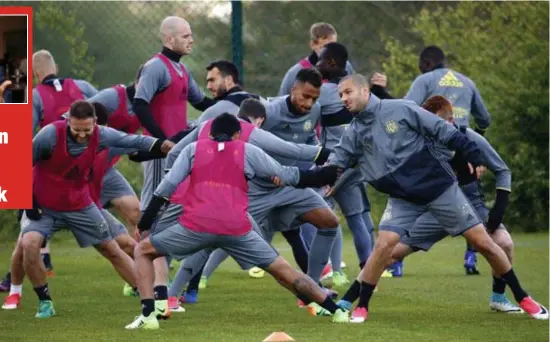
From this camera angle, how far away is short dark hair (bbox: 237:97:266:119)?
1211cm

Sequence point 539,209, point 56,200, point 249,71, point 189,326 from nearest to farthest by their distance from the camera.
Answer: point 189,326
point 56,200
point 539,209
point 249,71

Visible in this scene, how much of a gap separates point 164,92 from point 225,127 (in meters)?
2.78

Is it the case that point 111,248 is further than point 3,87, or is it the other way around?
point 3,87

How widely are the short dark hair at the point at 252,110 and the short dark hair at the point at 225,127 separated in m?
1.14

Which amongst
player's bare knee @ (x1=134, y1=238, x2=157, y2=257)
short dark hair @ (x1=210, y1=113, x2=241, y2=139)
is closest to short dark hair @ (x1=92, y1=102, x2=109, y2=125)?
player's bare knee @ (x1=134, y1=238, x2=157, y2=257)

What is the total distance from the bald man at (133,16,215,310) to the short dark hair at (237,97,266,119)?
1.28 meters

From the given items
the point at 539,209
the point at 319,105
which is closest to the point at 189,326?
the point at 319,105

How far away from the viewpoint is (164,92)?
13.6 meters

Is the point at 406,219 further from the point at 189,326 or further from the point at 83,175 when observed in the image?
the point at 83,175

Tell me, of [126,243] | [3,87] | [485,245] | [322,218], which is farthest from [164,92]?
[485,245]

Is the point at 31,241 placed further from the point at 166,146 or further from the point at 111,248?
the point at 166,146

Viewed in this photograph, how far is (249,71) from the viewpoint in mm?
23391

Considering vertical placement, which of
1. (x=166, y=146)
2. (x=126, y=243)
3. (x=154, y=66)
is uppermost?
(x=154, y=66)

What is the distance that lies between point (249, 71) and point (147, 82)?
10116 mm
